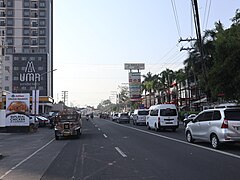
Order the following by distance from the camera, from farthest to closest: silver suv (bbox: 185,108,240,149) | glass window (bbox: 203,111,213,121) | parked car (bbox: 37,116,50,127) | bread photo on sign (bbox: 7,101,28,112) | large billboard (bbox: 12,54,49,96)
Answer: large billboard (bbox: 12,54,49,96) → parked car (bbox: 37,116,50,127) → bread photo on sign (bbox: 7,101,28,112) → glass window (bbox: 203,111,213,121) → silver suv (bbox: 185,108,240,149)

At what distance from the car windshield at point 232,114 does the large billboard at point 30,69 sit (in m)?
96.2

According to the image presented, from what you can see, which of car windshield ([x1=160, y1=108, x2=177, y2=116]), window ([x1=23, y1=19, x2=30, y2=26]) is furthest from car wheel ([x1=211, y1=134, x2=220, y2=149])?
window ([x1=23, y1=19, x2=30, y2=26])

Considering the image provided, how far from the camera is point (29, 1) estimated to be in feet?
383

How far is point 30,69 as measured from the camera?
4318 inches

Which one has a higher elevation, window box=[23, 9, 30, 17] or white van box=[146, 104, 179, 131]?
window box=[23, 9, 30, 17]

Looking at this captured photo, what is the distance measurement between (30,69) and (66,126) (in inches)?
3555

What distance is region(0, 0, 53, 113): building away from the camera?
109062 millimetres

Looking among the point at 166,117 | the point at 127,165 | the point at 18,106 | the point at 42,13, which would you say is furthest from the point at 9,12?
the point at 127,165

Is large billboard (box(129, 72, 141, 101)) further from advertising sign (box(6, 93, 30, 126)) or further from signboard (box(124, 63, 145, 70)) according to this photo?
advertising sign (box(6, 93, 30, 126))

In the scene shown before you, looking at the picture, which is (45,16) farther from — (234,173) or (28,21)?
(234,173)

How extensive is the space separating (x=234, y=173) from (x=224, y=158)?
3.03 metres

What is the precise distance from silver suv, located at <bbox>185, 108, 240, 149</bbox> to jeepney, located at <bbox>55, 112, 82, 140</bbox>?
9258 millimetres

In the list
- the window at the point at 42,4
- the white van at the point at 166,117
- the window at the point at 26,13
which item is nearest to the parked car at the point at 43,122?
the white van at the point at 166,117

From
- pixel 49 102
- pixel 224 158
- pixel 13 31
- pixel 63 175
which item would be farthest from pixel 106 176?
pixel 13 31
